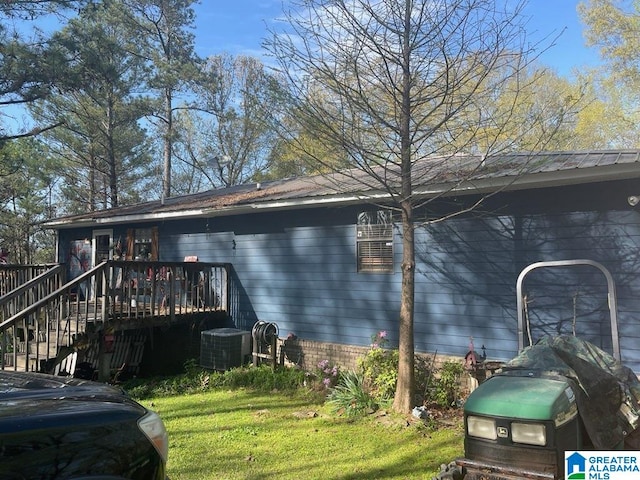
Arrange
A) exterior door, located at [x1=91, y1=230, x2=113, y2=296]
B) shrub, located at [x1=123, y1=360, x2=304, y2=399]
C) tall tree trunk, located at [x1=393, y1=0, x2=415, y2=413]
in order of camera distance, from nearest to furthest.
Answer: tall tree trunk, located at [x1=393, y1=0, x2=415, y2=413]
shrub, located at [x1=123, y1=360, x2=304, y2=399]
exterior door, located at [x1=91, y1=230, x2=113, y2=296]

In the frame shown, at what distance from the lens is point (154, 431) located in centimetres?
250

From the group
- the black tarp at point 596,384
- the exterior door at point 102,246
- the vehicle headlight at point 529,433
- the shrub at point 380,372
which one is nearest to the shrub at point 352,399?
the shrub at point 380,372

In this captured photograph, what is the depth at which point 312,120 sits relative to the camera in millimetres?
5898

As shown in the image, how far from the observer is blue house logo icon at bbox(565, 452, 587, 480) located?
2900 millimetres

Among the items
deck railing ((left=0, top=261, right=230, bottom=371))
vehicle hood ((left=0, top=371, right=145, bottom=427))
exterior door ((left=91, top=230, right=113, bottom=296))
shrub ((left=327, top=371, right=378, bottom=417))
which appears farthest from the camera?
exterior door ((left=91, top=230, right=113, bottom=296))

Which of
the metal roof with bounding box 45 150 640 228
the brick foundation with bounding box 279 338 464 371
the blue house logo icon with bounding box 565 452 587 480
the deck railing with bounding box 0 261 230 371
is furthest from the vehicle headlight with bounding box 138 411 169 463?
the brick foundation with bounding box 279 338 464 371

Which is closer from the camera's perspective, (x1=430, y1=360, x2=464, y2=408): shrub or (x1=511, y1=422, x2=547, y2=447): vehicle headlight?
(x1=511, y1=422, x2=547, y2=447): vehicle headlight

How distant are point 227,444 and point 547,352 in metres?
3.48

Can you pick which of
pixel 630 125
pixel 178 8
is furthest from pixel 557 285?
pixel 178 8

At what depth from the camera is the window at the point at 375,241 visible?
8.07 m

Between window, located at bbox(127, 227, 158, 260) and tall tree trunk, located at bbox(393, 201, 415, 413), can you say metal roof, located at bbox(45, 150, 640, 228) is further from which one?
window, located at bbox(127, 227, 158, 260)

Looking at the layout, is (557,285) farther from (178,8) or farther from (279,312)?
(178,8)

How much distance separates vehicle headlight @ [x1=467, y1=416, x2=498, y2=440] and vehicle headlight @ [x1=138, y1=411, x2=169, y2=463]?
1.89m

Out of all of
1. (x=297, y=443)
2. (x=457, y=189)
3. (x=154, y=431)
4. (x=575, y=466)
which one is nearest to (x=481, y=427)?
(x=575, y=466)
